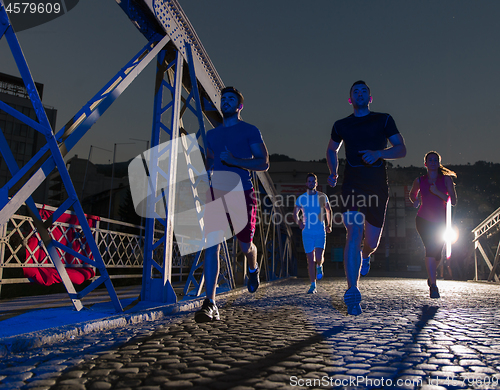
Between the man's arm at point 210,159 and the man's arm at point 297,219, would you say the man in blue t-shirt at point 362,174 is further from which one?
the man's arm at point 297,219

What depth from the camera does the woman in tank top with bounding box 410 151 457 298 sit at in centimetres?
577

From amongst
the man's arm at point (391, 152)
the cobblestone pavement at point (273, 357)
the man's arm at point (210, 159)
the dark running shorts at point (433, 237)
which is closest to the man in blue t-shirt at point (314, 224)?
the dark running shorts at point (433, 237)

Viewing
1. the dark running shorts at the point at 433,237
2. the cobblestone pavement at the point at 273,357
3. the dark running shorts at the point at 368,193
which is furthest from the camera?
the dark running shorts at the point at 433,237

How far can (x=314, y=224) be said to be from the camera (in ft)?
26.5

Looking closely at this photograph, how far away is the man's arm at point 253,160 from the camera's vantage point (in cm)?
378

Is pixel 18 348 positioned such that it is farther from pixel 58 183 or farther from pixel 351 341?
pixel 58 183

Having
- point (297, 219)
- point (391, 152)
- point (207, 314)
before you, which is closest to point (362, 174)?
point (391, 152)

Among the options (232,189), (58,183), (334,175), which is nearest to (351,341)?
(232,189)

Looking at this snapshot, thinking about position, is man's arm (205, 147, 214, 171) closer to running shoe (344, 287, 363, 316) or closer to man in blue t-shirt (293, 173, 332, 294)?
running shoe (344, 287, 363, 316)

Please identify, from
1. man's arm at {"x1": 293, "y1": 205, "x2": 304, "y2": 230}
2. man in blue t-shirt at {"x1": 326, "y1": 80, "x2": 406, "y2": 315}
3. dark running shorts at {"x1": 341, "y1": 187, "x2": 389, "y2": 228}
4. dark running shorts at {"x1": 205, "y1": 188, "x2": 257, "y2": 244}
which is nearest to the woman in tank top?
man in blue t-shirt at {"x1": 326, "y1": 80, "x2": 406, "y2": 315}

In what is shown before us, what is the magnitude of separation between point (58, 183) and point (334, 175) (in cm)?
6686

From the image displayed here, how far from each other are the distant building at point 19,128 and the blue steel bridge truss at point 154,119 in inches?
1611

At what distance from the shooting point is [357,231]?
3.91 meters

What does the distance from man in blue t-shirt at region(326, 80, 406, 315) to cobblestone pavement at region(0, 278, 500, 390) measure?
2.04ft
